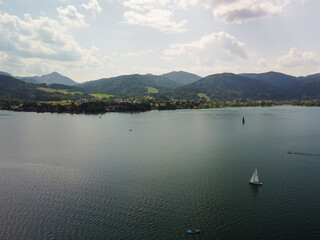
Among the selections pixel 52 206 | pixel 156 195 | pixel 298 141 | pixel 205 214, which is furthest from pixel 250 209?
pixel 298 141

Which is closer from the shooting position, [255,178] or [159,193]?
[159,193]

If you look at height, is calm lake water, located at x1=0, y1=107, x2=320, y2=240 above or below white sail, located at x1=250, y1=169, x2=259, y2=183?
below

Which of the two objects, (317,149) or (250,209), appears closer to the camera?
(250,209)

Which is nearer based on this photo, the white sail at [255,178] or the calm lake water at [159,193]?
the calm lake water at [159,193]

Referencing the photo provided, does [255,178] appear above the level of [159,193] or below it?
above

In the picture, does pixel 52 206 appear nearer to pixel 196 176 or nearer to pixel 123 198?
pixel 123 198

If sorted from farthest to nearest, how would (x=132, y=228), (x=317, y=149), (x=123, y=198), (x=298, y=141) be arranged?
1. (x=298, y=141)
2. (x=317, y=149)
3. (x=123, y=198)
4. (x=132, y=228)

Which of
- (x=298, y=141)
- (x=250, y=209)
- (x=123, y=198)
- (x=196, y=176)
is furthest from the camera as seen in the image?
(x=298, y=141)

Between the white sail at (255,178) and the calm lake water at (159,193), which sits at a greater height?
the white sail at (255,178)

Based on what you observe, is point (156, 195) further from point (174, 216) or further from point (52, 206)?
point (52, 206)

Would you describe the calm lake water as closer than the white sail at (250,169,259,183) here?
Yes
